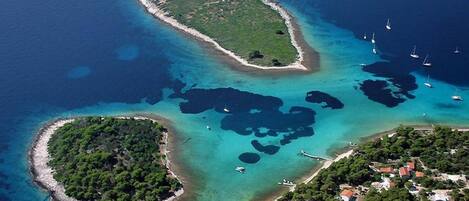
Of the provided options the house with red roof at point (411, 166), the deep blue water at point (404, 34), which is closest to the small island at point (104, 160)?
the house with red roof at point (411, 166)

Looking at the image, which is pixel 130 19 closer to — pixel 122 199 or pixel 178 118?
pixel 178 118

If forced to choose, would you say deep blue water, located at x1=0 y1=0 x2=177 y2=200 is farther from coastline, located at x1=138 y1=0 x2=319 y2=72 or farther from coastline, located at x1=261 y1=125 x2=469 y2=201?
coastline, located at x1=261 y1=125 x2=469 y2=201

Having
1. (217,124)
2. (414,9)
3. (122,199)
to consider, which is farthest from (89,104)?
(414,9)

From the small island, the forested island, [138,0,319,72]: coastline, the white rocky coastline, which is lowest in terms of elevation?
the white rocky coastline

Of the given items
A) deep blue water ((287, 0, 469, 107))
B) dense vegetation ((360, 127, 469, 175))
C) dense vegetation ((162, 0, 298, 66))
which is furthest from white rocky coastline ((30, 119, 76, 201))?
deep blue water ((287, 0, 469, 107))

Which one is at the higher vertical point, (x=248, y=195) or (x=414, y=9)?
(x=414, y=9)

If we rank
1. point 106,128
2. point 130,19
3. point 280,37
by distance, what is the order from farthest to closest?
point 130,19, point 280,37, point 106,128
